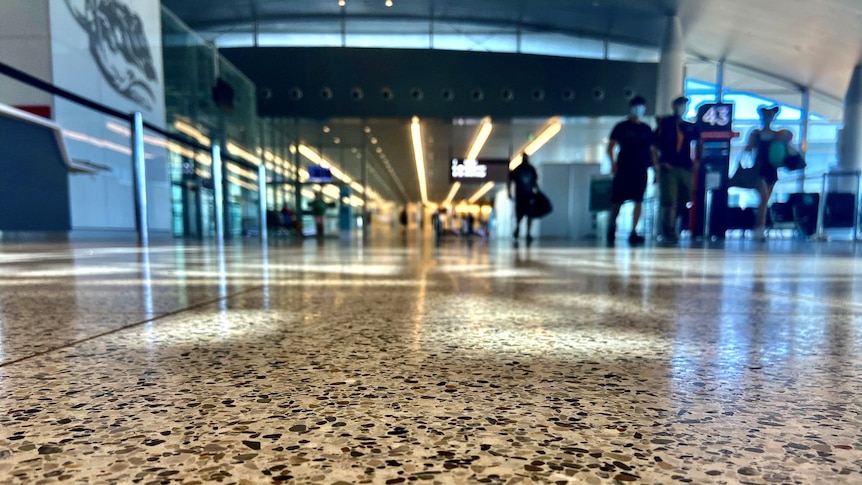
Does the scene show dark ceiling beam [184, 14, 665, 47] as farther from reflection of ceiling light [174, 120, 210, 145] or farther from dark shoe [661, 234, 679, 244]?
dark shoe [661, 234, 679, 244]

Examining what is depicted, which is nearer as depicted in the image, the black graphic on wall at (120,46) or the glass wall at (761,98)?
the black graphic on wall at (120,46)

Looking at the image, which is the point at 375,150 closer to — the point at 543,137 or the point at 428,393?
the point at 543,137

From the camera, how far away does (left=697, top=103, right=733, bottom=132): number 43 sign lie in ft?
27.7

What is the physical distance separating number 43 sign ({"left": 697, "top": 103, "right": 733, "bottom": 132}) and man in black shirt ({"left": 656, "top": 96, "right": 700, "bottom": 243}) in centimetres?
129

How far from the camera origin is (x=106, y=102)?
8078 millimetres

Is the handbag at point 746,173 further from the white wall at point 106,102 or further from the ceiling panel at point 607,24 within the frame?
the white wall at point 106,102

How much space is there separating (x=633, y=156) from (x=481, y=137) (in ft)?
37.9

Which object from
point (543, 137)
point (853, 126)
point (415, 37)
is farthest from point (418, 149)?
point (853, 126)

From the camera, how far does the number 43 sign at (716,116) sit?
27.7 ft

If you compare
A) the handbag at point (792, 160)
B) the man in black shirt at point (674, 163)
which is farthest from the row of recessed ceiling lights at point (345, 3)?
the handbag at point (792, 160)

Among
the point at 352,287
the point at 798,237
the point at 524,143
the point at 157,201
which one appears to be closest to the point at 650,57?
the point at 524,143

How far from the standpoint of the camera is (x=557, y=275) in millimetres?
2402

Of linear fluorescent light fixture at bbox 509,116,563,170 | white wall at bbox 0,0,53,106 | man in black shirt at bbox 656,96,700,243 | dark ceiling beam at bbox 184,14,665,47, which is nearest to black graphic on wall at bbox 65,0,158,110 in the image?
white wall at bbox 0,0,53,106

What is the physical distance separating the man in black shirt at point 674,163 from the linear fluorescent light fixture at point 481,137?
7963mm
